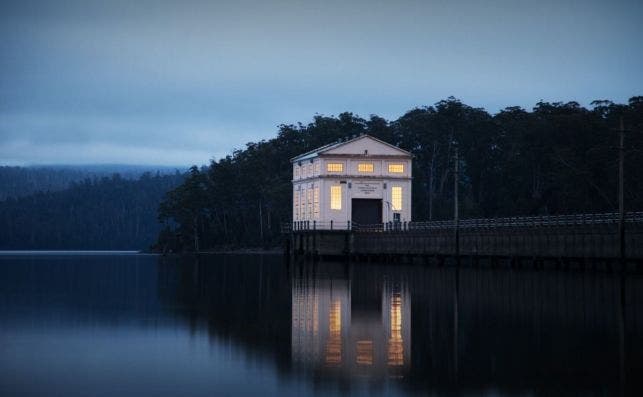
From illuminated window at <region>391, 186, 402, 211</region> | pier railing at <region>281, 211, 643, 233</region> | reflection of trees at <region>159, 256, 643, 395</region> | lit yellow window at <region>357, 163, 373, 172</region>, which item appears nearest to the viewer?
reflection of trees at <region>159, 256, 643, 395</region>

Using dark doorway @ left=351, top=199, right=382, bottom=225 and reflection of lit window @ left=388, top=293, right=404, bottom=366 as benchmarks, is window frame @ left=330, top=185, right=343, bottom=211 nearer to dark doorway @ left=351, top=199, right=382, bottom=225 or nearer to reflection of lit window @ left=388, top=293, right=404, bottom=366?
dark doorway @ left=351, top=199, right=382, bottom=225

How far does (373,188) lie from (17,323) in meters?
62.1

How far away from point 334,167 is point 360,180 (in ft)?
8.13

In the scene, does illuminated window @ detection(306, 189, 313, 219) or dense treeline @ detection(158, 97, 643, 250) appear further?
dense treeline @ detection(158, 97, 643, 250)

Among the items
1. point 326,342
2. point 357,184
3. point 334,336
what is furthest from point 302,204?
point 326,342

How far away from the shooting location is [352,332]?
23.0 metres

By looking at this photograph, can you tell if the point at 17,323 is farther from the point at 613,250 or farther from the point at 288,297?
the point at 613,250

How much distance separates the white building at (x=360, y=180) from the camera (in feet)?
282

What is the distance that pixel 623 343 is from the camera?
808 inches

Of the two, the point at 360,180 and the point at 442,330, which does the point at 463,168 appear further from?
the point at 442,330

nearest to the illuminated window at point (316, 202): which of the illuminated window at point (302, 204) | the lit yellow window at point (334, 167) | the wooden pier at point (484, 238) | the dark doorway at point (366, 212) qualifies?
the wooden pier at point (484, 238)

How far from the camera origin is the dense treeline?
95688 millimetres

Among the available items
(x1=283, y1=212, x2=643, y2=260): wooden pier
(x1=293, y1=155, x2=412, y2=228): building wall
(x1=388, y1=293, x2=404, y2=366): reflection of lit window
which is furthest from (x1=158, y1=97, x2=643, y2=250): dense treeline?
(x1=388, y1=293, x2=404, y2=366): reflection of lit window

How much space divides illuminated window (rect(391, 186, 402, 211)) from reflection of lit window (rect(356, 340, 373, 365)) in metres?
65.8
